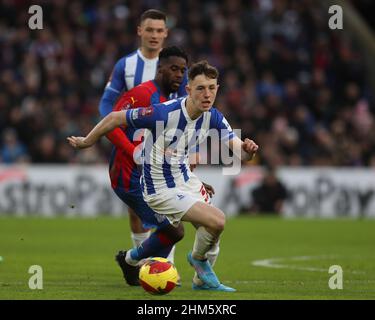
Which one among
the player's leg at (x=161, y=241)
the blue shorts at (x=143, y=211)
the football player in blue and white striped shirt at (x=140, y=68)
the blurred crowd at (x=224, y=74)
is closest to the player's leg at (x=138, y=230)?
the football player in blue and white striped shirt at (x=140, y=68)

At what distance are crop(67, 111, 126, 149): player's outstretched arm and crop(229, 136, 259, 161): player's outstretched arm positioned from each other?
1.07m

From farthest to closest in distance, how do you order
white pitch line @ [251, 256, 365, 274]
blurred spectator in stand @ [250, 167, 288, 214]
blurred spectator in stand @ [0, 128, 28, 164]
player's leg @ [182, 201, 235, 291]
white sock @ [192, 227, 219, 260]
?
blurred spectator in stand @ [0, 128, 28, 164] → blurred spectator in stand @ [250, 167, 288, 214] → white pitch line @ [251, 256, 365, 274] → white sock @ [192, 227, 219, 260] → player's leg @ [182, 201, 235, 291]

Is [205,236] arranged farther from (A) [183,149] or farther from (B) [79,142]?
(B) [79,142]

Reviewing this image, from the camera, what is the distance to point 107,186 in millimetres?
20688

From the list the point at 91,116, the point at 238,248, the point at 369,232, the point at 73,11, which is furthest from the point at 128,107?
the point at 73,11

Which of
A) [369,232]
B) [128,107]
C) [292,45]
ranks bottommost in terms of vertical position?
[369,232]

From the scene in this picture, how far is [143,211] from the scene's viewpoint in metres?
9.41

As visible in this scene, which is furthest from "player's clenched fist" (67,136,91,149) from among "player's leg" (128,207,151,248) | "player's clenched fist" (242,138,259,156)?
"player's leg" (128,207,151,248)

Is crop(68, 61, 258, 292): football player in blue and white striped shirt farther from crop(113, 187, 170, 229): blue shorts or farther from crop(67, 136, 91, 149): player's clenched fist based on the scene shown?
crop(113, 187, 170, 229): blue shorts

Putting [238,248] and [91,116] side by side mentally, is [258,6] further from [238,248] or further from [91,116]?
[238,248]

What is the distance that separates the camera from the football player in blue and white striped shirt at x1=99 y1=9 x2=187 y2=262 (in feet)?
32.6

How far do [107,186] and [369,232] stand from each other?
602 centimetres

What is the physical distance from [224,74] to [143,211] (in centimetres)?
1500

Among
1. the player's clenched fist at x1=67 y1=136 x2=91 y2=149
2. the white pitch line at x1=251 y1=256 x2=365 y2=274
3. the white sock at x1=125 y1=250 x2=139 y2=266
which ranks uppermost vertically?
the player's clenched fist at x1=67 y1=136 x2=91 y2=149
